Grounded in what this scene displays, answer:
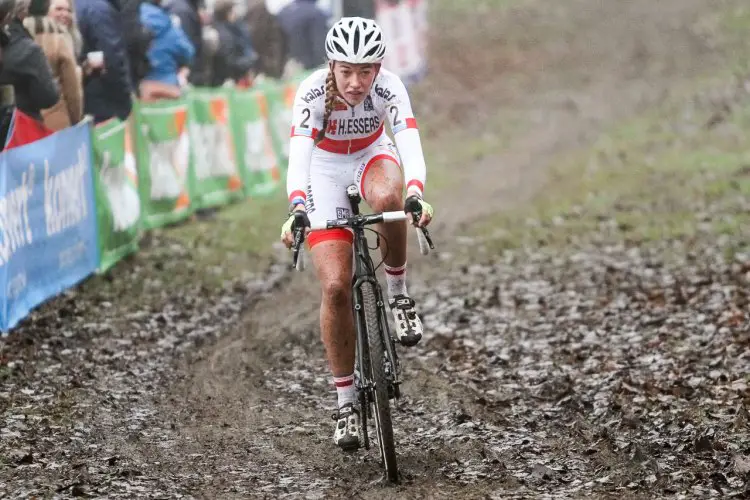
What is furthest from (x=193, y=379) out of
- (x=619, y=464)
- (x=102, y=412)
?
(x=619, y=464)

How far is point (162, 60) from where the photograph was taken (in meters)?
14.6

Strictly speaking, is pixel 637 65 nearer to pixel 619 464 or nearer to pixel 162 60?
pixel 162 60

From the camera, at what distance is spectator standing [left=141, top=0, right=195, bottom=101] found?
14289 millimetres

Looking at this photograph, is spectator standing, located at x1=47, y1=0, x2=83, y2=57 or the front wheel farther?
spectator standing, located at x1=47, y1=0, x2=83, y2=57

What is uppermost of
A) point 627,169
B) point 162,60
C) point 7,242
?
point 162,60

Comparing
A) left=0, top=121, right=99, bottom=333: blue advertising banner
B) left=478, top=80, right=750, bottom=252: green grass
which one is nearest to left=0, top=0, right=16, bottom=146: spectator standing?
left=0, top=121, right=99, bottom=333: blue advertising banner

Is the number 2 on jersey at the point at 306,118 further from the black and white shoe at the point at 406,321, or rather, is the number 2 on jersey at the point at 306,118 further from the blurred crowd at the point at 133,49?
the blurred crowd at the point at 133,49

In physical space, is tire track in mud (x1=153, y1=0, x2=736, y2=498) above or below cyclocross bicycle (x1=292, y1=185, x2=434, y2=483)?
below

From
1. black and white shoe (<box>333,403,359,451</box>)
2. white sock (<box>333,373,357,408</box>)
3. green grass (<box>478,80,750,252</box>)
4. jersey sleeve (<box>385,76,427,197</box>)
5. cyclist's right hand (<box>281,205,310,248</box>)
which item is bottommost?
green grass (<box>478,80,750,252</box>)

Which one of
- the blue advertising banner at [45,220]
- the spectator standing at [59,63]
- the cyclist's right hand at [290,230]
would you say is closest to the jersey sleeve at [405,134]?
the cyclist's right hand at [290,230]

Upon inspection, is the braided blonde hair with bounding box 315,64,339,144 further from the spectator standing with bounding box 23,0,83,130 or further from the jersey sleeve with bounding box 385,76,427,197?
the spectator standing with bounding box 23,0,83,130

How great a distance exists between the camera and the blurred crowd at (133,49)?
992 centimetres

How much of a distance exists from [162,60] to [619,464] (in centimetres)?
1022

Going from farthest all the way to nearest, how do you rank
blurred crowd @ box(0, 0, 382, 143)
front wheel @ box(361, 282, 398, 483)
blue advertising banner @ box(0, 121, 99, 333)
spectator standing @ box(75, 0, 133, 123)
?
spectator standing @ box(75, 0, 133, 123) < blurred crowd @ box(0, 0, 382, 143) < blue advertising banner @ box(0, 121, 99, 333) < front wheel @ box(361, 282, 398, 483)
